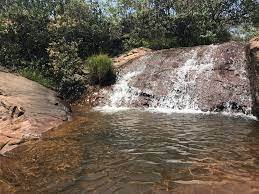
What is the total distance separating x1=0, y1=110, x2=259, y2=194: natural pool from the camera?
6188 millimetres

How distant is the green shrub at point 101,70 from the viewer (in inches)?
719

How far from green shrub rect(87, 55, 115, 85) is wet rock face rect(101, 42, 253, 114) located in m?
0.67

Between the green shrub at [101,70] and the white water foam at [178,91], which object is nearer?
the white water foam at [178,91]

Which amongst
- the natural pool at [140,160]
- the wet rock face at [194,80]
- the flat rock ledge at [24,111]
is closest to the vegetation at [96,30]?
the wet rock face at [194,80]

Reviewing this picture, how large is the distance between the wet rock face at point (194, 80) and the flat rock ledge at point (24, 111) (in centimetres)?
378

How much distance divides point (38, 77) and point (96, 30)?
6641 mm

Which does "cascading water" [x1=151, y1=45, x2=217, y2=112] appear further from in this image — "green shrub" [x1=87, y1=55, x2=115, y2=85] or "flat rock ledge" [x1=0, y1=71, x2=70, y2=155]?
"flat rock ledge" [x1=0, y1=71, x2=70, y2=155]

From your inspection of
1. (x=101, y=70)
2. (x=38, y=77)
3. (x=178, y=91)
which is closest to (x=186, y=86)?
(x=178, y=91)

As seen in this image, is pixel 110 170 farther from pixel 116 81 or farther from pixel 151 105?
pixel 116 81

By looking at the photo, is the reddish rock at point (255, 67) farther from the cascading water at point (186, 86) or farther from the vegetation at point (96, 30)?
the vegetation at point (96, 30)

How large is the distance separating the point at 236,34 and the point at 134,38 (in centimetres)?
750

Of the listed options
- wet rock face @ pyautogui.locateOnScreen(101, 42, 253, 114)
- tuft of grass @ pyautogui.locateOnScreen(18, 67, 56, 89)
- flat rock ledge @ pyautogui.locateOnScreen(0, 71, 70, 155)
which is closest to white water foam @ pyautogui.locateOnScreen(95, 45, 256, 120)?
wet rock face @ pyautogui.locateOnScreen(101, 42, 253, 114)

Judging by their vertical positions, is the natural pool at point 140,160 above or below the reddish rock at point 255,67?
below

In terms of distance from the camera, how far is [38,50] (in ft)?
71.6
